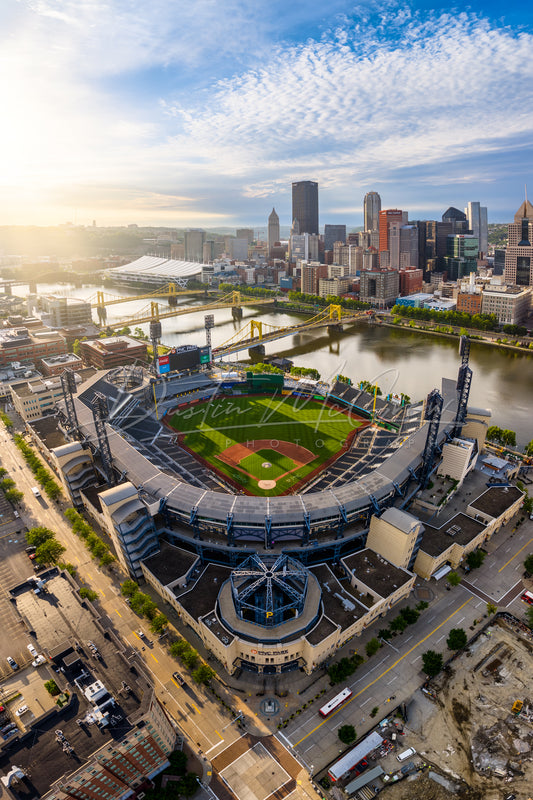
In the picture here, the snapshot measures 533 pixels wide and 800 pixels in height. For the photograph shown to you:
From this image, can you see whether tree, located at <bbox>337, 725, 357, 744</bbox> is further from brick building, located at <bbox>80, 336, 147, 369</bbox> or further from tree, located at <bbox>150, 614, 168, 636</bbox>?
brick building, located at <bbox>80, 336, 147, 369</bbox>

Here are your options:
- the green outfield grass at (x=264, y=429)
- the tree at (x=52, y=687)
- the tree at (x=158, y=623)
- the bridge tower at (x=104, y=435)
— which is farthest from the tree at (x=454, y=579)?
the bridge tower at (x=104, y=435)

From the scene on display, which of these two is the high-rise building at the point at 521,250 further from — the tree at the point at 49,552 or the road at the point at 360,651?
the tree at the point at 49,552

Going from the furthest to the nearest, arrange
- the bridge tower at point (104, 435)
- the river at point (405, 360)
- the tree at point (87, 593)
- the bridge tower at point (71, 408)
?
the river at point (405, 360) → the bridge tower at point (71, 408) → the bridge tower at point (104, 435) → the tree at point (87, 593)

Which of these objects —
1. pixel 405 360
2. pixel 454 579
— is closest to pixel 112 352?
pixel 405 360

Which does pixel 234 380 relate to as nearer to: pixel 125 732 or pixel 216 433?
pixel 216 433

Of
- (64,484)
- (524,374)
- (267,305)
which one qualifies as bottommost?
(64,484)

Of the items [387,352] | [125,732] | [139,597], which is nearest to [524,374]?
[387,352]

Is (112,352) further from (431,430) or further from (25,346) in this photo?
(431,430)
